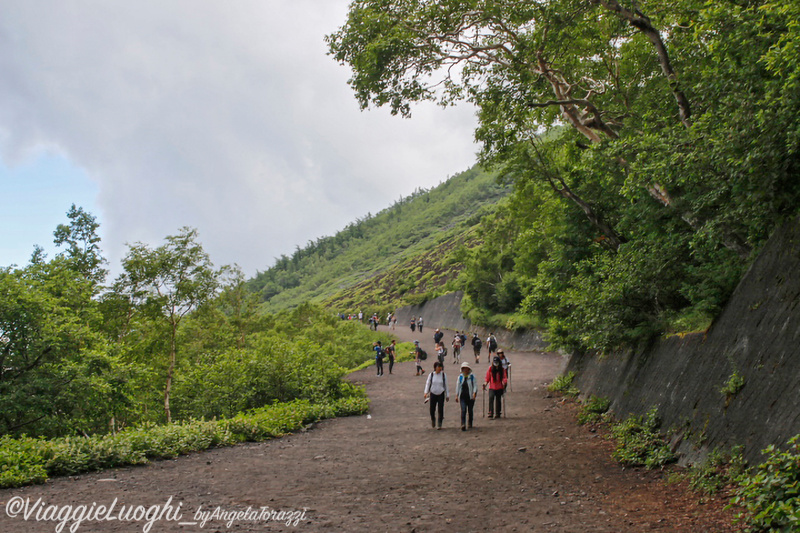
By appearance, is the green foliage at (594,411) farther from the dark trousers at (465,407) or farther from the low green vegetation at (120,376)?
the low green vegetation at (120,376)

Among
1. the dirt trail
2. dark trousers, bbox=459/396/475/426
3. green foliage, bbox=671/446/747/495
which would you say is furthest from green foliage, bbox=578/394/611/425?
green foliage, bbox=671/446/747/495

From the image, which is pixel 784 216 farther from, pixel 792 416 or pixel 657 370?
pixel 657 370

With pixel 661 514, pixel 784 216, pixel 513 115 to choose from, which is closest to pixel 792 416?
pixel 661 514

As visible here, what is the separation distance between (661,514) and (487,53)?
357 inches

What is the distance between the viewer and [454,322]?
174 ft

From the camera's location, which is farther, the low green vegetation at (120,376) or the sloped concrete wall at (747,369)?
the low green vegetation at (120,376)

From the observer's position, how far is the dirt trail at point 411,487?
5.18 m

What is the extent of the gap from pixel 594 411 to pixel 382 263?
140 m

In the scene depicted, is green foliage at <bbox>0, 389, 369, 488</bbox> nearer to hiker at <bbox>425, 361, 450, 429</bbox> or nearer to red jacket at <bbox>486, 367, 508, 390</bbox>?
hiker at <bbox>425, 361, 450, 429</bbox>

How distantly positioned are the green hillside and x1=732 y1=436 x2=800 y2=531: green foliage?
79920 millimetres

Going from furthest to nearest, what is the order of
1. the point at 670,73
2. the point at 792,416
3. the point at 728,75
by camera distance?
the point at 670,73 < the point at 728,75 < the point at 792,416

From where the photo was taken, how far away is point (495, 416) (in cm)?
1262

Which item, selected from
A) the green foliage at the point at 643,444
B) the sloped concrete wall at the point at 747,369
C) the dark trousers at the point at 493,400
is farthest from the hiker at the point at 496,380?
the sloped concrete wall at the point at 747,369

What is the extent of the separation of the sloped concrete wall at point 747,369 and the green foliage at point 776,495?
A: 636mm
